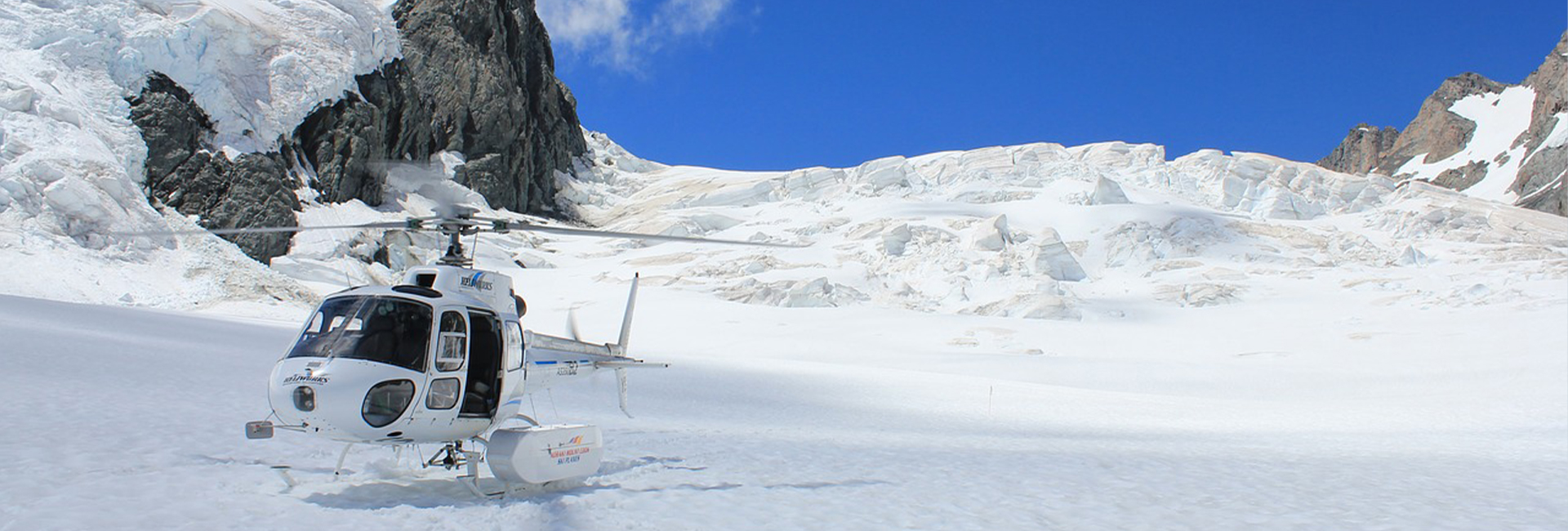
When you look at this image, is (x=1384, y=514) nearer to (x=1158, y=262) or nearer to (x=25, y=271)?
(x=25, y=271)

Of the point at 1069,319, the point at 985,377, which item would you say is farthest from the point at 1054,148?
the point at 985,377

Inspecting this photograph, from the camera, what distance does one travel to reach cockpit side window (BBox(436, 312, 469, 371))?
5969 millimetres

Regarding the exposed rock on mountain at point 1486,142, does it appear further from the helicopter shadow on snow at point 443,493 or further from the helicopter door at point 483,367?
the helicopter door at point 483,367

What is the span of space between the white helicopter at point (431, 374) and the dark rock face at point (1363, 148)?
136533mm

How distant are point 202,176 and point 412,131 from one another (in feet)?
50.6

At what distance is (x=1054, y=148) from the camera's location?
5666 cm

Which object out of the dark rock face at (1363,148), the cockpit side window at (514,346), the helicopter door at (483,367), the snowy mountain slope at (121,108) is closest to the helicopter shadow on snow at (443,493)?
the helicopter door at (483,367)

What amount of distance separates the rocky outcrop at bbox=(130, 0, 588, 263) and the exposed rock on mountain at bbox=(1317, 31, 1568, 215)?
7548 centimetres

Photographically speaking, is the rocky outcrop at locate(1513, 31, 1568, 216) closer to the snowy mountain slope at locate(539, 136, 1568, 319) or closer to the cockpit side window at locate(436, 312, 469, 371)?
the snowy mountain slope at locate(539, 136, 1568, 319)

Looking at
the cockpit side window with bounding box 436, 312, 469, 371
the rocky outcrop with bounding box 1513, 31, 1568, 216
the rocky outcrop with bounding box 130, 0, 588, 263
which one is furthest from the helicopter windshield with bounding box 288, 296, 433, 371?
the rocky outcrop with bounding box 1513, 31, 1568, 216

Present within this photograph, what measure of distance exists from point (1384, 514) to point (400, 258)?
35246mm

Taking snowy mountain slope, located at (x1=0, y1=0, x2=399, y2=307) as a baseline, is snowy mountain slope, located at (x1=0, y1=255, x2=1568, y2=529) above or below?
below

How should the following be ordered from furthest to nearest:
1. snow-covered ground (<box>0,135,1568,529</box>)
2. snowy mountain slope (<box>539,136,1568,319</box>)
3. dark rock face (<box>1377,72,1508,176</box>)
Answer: dark rock face (<box>1377,72,1508,176</box>) < snowy mountain slope (<box>539,136,1568,319</box>) < snow-covered ground (<box>0,135,1568,529</box>)

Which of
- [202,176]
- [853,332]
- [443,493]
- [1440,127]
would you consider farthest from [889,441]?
[1440,127]
